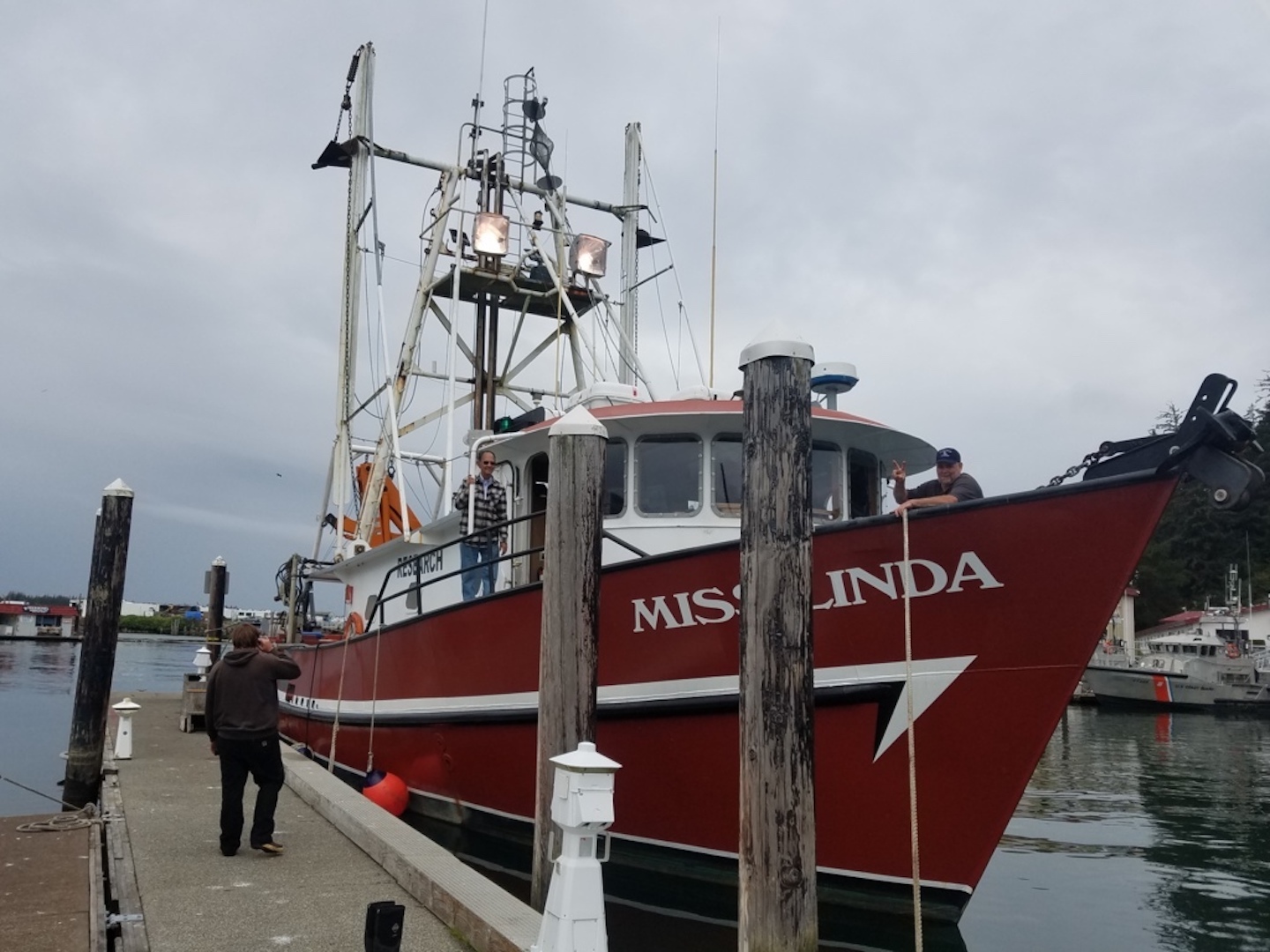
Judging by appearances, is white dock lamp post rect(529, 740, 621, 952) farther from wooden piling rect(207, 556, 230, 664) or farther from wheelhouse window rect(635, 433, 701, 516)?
wooden piling rect(207, 556, 230, 664)

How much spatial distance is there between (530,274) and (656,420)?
19.5ft

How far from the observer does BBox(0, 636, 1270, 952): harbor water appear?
620 centimetres

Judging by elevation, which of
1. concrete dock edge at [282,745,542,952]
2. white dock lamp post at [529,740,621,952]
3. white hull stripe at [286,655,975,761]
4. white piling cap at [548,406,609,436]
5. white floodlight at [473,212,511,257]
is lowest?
concrete dock edge at [282,745,542,952]

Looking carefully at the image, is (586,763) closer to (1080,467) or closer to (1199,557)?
(1080,467)

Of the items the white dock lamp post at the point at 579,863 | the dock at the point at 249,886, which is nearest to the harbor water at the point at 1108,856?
the dock at the point at 249,886

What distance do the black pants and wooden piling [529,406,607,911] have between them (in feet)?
4.82

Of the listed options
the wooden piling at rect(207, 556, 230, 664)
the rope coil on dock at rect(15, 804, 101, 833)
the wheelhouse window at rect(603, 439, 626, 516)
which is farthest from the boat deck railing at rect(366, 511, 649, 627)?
the wooden piling at rect(207, 556, 230, 664)

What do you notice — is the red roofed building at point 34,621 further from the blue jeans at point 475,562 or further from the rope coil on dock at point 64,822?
the rope coil on dock at point 64,822

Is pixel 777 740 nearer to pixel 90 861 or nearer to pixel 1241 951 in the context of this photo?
pixel 90 861

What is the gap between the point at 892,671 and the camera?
16.8 ft

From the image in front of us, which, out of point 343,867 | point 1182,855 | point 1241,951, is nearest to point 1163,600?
point 1182,855

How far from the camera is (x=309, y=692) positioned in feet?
36.4

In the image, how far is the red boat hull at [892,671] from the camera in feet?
15.9

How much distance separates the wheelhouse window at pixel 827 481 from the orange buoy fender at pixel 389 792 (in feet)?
13.2
